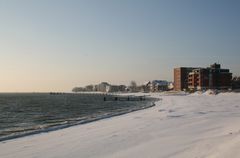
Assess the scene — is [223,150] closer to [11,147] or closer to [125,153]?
[125,153]

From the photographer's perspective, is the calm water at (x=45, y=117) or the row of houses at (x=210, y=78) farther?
the row of houses at (x=210, y=78)

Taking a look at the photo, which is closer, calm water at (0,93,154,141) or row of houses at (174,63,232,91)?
calm water at (0,93,154,141)

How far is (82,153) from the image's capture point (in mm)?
14992

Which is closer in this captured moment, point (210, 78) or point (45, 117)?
point (45, 117)

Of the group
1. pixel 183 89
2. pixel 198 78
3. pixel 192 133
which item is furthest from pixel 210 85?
pixel 192 133

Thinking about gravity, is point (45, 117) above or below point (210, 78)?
below

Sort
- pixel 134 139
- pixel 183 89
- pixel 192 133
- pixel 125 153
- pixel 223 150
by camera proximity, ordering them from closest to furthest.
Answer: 1. pixel 223 150
2. pixel 125 153
3. pixel 134 139
4. pixel 192 133
5. pixel 183 89

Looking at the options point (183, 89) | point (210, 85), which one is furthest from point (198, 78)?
point (183, 89)

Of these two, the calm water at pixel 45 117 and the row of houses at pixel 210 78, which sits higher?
the row of houses at pixel 210 78

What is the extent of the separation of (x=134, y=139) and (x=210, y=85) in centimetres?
15675

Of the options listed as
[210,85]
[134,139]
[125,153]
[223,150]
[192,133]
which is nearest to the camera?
[223,150]

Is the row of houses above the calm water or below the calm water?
above

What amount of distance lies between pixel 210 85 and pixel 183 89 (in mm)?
26330

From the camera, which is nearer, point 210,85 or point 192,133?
point 192,133
